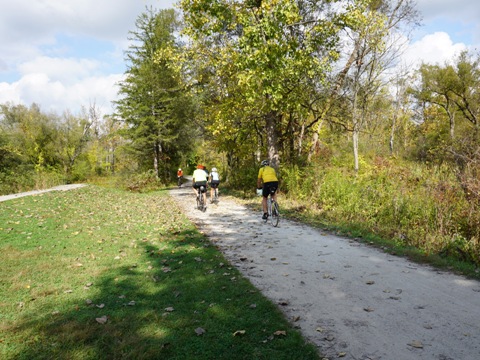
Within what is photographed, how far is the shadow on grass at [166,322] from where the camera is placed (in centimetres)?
364

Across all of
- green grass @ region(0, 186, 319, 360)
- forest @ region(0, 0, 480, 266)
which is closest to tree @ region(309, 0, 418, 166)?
forest @ region(0, 0, 480, 266)

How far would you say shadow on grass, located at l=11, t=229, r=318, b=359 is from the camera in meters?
3.64

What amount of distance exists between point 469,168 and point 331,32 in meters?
9.82

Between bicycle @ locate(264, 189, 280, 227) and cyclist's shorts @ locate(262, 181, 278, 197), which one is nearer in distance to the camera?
bicycle @ locate(264, 189, 280, 227)

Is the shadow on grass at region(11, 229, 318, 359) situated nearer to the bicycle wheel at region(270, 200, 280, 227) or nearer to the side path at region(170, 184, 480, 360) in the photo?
the side path at region(170, 184, 480, 360)

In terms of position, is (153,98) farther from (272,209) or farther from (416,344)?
(416,344)

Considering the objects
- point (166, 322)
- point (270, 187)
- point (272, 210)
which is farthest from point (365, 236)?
point (166, 322)

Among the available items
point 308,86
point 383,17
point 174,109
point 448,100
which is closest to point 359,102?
point 308,86

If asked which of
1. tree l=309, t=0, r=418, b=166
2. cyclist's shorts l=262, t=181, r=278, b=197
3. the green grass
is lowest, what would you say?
the green grass

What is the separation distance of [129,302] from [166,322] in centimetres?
103

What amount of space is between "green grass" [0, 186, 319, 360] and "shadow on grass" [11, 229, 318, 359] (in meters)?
0.01

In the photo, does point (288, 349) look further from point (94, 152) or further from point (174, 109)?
point (94, 152)

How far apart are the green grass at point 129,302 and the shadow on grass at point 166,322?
1 centimetres

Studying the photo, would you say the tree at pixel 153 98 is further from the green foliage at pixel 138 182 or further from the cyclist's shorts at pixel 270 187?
the cyclist's shorts at pixel 270 187
